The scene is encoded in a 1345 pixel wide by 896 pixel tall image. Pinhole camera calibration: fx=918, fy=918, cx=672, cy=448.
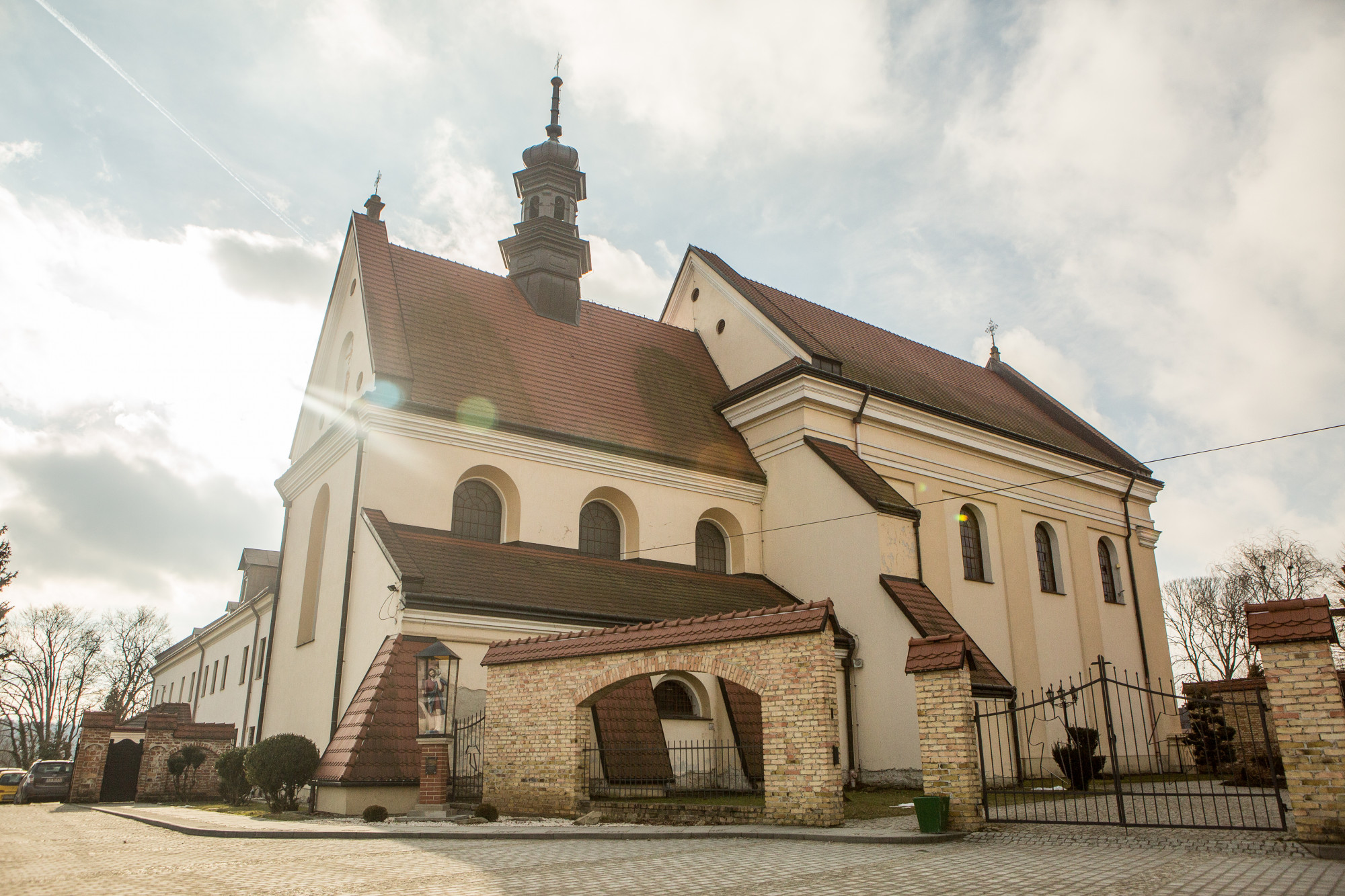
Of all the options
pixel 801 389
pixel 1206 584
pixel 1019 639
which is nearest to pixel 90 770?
pixel 801 389

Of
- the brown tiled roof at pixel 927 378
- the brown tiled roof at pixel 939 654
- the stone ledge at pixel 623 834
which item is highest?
the brown tiled roof at pixel 927 378

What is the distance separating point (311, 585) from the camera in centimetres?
1839

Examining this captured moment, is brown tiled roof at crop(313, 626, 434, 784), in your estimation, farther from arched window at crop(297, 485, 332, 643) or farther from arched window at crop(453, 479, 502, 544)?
arched window at crop(297, 485, 332, 643)

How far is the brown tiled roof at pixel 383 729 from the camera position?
12.2 meters

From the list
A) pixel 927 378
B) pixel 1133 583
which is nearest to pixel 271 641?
pixel 927 378

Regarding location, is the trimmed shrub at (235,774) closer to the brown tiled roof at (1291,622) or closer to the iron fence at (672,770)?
the iron fence at (672,770)

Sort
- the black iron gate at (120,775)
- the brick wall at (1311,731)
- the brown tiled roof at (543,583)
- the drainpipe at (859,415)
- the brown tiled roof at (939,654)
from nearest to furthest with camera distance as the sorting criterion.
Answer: the brick wall at (1311,731) < the brown tiled roof at (939,654) < the brown tiled roof at (543,583) < the drainpipe at (859,415) < the black iron gate at (120,775)

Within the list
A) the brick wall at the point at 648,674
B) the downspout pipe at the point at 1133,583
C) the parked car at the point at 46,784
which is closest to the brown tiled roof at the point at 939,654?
the brick wall at the point at 648,674

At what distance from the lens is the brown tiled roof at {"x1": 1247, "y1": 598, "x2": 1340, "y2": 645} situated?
8203 mm

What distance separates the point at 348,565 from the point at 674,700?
232 inches

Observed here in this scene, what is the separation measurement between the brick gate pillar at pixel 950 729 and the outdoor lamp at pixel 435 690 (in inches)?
237

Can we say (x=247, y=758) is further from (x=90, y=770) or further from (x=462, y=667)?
(x=90, y=770)

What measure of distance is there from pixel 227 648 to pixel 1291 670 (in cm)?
2660

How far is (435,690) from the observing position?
477 inches
